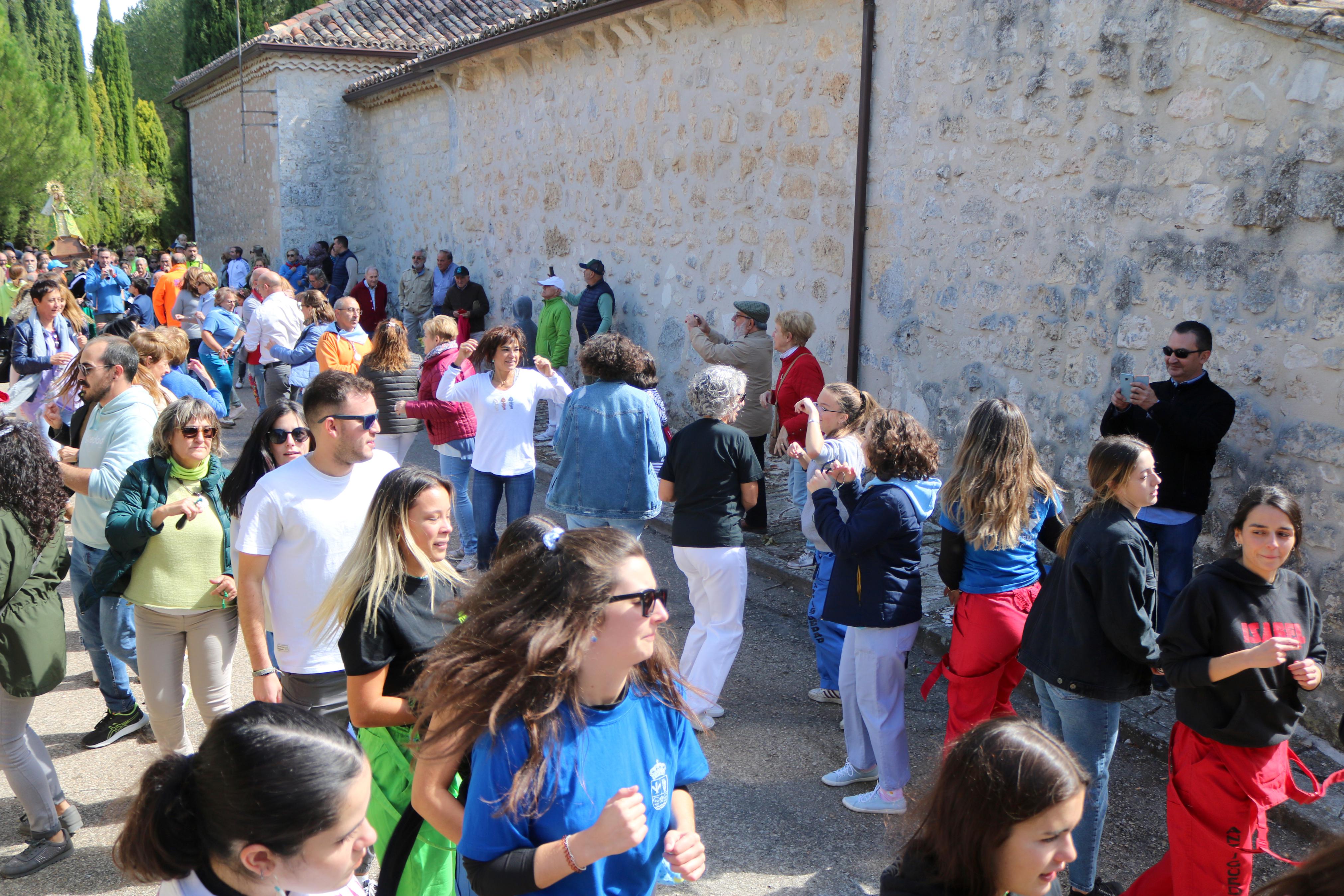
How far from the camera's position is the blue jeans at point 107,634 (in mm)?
4383

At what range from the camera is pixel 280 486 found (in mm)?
3326

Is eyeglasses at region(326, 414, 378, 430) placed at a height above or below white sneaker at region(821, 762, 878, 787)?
above

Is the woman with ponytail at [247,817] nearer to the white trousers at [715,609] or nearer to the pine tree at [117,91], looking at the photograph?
the white trousers at [715,609]

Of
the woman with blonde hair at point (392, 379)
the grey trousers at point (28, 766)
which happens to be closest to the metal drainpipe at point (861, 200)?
the woman with blonde hair at point (392, 379)

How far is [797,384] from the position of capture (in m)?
6.95

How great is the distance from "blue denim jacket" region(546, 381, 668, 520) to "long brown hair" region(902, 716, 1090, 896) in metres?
3.17

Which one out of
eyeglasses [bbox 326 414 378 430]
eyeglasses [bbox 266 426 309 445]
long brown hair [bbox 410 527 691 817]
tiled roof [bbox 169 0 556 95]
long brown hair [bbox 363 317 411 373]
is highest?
tiled roof [bbox 169 0 556 95]

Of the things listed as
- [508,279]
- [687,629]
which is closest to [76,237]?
[508,279]

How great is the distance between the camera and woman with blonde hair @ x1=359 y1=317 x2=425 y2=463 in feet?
21.9

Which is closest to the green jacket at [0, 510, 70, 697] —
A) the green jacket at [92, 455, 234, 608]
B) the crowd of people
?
the crowd of people

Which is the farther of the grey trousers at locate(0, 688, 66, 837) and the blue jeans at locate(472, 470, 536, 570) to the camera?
the blue jeans at locate(472, 470, 536, 570)

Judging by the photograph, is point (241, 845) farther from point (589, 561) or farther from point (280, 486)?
point (280, 486)

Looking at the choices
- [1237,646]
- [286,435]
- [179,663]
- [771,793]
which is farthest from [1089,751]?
[179,663]

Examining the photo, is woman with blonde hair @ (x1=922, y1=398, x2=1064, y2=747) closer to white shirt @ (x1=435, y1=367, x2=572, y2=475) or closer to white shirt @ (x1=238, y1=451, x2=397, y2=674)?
white shirt @ (x1=238, y1=451, x2=397, y2=674)
